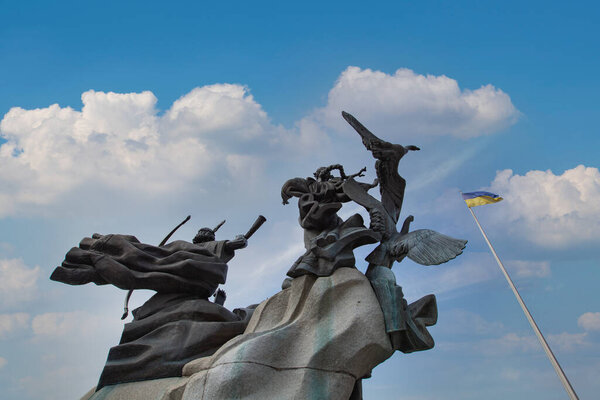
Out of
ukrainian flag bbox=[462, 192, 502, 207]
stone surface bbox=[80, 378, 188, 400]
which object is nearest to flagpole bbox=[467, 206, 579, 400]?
ukrainian flag bbox=[462, 192, 502, 207]

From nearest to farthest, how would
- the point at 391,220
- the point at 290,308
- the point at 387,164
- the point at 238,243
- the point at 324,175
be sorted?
1. the point at 290,308
2. the point at 391,220
3. the point at 387,164
4. the point at 324,175
5. the point at 238,243

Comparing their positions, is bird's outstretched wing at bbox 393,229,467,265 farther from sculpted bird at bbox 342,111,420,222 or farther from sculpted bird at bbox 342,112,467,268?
sculpted bird at bbox 342,111,420,222

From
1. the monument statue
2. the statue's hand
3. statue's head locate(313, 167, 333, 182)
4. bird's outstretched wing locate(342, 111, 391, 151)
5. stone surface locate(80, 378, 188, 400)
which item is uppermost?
bird's outstretched wing locate(342, 111, 391, 151)

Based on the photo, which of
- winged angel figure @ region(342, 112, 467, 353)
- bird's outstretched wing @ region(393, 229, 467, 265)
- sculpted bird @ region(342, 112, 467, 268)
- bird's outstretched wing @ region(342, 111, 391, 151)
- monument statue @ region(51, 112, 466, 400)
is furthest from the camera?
bird's outstretched wing @ region(342, 111, 391, 151)

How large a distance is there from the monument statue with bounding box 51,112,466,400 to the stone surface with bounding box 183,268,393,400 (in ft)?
0.03

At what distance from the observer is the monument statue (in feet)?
15.8

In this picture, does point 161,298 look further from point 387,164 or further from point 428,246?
point 428,246

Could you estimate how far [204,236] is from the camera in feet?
26.6

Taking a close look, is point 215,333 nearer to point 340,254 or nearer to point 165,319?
point 165,319

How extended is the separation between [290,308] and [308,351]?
0.68 m

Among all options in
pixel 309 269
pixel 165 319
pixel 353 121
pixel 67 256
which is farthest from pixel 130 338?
pixel 353 121

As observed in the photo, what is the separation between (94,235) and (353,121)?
3.98 metres

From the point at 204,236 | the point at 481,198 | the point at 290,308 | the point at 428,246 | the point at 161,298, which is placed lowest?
the point at 290,308

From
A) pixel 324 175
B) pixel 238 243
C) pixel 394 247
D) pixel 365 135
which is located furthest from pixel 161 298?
pixel 365 135
